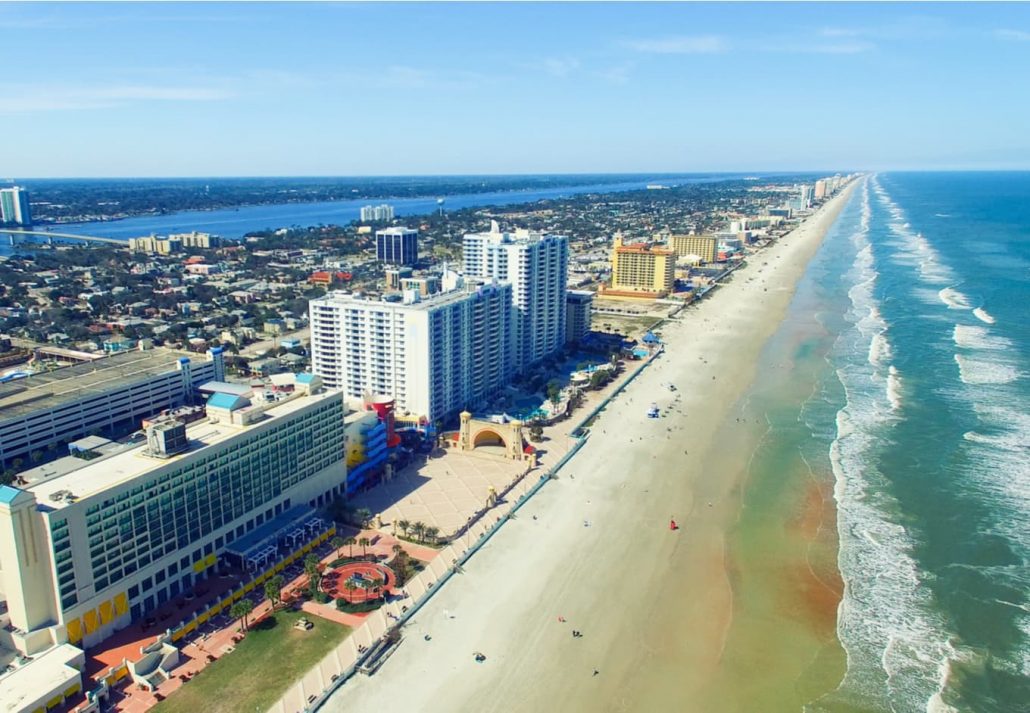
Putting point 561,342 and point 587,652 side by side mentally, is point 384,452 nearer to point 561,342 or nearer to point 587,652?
point 587,652

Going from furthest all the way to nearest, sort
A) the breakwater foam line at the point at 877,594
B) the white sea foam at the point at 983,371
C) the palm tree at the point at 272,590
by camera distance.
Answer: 1. the white sea foam at the point at 983,371
2. the palm tree at the point at 272,590
3. the breakwater foam line at the point at 877,594

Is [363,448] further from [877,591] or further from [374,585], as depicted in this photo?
[877,591]

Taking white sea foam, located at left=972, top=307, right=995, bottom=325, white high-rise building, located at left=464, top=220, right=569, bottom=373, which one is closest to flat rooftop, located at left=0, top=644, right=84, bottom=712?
white high-rise building, located at left=464, top=220, right=569, bottom=373

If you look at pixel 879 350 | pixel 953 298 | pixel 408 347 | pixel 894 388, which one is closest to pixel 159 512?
pixel 408 347

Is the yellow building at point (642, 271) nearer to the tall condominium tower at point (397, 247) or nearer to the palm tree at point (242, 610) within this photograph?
the tall condominium tower at point (397, 247)

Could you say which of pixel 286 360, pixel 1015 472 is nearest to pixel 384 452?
pixel 286 360

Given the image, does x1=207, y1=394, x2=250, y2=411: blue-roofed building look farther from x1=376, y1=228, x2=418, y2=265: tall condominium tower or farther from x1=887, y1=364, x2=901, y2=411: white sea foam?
x1=376, y1=228, x2=418, y2=265: tall condominium tower

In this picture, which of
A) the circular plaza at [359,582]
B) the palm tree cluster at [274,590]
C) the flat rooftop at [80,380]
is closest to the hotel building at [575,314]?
Result: the flat rooftop at [80,380]
